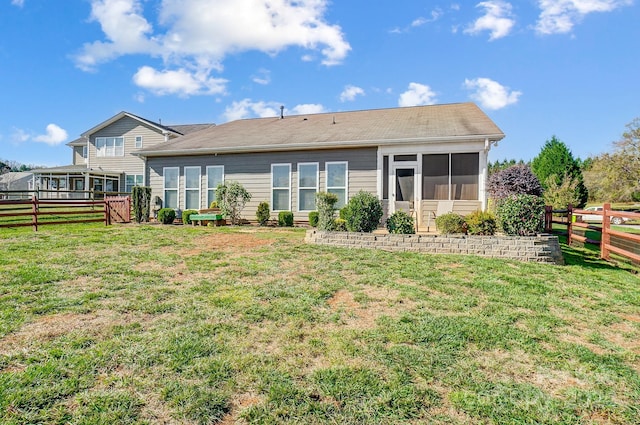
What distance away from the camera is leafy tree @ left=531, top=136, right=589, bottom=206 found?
21.4 m

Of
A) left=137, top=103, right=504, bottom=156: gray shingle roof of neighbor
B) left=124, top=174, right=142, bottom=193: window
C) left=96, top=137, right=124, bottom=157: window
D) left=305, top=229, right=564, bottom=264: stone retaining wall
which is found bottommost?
left=305, top=229, right=564, bottom=264: stone retaining wall

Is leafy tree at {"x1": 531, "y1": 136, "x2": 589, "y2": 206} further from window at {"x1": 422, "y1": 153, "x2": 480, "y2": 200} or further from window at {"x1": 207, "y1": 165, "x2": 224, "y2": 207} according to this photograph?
window at {"x1": 207, "y1": 165, "x2": 224, "y2": 207}

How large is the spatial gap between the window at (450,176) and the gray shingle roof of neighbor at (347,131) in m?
0.78

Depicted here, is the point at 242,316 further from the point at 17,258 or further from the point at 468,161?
the point at 468,161

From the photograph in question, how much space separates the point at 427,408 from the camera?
83.8 inches

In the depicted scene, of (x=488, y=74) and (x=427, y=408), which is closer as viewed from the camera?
(x=427, y=408)

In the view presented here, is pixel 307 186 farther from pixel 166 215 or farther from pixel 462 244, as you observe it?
pixel 462 244

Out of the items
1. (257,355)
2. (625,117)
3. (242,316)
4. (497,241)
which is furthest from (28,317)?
(625,117)

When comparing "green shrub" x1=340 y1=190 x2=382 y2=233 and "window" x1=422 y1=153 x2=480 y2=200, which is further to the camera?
"window" x1=422 y1=153 x2=480 y2=200

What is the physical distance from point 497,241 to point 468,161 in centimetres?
459

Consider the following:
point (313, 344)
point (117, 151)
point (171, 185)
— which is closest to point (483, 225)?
point (313, 344)

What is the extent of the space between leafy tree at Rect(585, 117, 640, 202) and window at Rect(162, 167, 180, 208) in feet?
103

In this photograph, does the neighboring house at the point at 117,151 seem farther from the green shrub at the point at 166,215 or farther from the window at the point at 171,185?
the green shrub at the point at 166,215

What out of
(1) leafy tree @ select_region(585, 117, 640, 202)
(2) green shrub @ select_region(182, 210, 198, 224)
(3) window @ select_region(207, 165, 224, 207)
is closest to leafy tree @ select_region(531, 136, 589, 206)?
(1) leafy tree @ select_region(585, 117, 640, 202)
